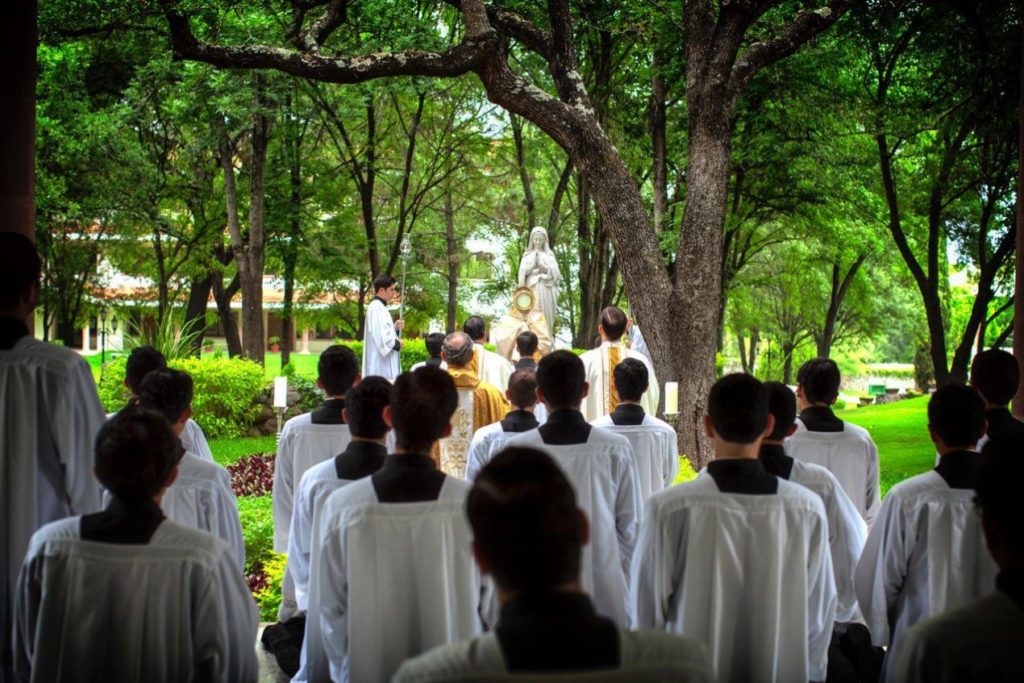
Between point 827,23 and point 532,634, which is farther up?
point 827,23

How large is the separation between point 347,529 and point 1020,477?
218 centimetres

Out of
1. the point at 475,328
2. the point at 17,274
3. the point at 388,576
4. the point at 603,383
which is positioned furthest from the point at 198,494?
the point at 603,383

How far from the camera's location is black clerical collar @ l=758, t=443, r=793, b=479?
448 centimetres

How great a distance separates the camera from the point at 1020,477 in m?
2.44

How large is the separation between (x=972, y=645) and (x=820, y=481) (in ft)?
7.43

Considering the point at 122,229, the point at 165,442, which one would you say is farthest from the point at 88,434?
the point at 122,229

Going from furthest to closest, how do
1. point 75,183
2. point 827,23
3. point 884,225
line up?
point 75,183 → point 884,225 → point 827,23

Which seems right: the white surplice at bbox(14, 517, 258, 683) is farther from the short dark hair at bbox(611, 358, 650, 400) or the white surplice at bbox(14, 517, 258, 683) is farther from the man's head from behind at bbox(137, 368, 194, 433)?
the short dark hair at bbox(611, 358, 650, 400)

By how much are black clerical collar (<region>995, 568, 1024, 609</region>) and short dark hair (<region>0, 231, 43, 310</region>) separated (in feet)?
12.1

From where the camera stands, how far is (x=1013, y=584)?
2.31 meters

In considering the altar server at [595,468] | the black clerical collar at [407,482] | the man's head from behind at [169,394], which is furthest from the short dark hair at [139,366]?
the black clerical collar at [407,482]

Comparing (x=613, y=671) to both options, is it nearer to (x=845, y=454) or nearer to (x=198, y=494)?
(x=198, y=494)

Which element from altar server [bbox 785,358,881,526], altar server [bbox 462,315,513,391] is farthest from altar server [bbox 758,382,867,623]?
altar server [bbox 462,315,513,391]

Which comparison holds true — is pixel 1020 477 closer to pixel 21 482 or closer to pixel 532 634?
pixel 532 634
